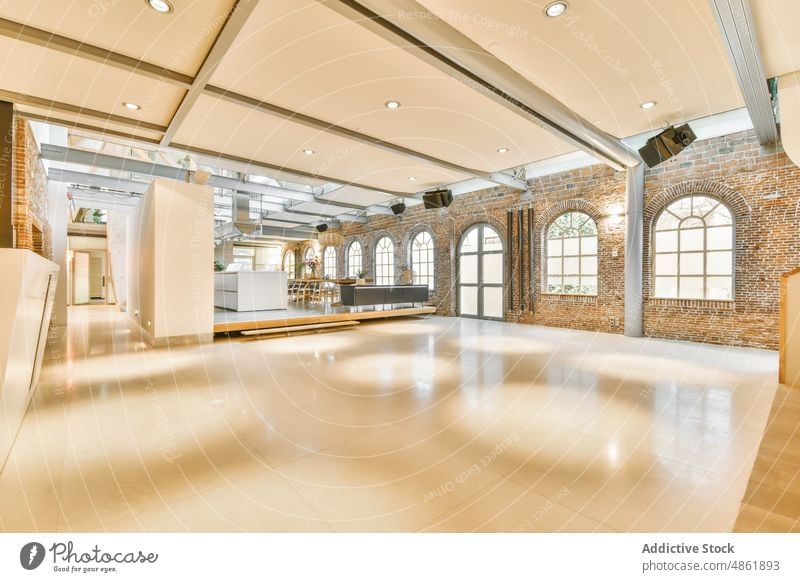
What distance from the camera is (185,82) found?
12.8 ft

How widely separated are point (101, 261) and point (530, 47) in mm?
17699

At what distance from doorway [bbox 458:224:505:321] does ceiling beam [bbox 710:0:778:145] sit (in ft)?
16.6

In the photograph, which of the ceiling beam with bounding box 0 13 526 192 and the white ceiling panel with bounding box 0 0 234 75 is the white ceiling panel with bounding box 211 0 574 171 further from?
the white ceiling panel with bounding box 0 0 234 75

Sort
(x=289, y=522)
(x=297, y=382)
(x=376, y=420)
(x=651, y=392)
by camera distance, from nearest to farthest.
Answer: (x=289, y=522), (x=376, y=420), (x=651, y=392), (x=297, y=382)

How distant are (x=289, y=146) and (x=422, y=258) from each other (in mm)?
5964

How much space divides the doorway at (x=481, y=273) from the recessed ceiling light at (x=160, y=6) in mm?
7662

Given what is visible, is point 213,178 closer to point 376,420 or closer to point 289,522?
point 376,420

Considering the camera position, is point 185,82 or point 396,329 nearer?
point 185,82

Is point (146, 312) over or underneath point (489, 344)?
over

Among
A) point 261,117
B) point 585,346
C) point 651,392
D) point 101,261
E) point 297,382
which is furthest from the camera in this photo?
point 101,261

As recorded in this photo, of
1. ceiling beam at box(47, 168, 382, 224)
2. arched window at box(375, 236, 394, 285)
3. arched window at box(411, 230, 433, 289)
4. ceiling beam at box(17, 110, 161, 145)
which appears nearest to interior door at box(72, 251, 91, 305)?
ceiling beam at box(47, 168, 382, 224)

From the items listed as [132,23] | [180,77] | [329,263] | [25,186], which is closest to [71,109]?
[25,186]

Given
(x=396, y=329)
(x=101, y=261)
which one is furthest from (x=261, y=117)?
(x=101, y=261)

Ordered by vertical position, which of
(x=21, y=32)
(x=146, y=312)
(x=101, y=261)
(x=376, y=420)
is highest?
(x=21, y=32)
